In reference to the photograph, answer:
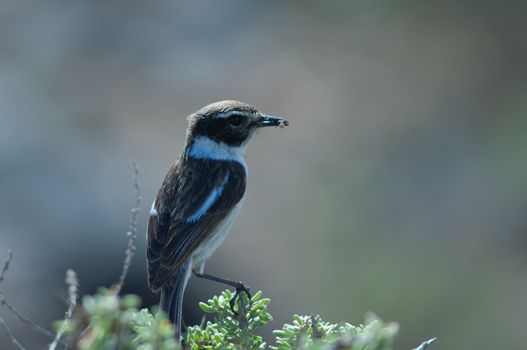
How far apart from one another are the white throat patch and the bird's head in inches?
1.0

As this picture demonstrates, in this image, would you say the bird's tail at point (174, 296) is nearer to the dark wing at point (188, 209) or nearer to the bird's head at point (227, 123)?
the dark wing at point (188, 209)

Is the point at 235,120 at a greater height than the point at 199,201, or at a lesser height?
greater

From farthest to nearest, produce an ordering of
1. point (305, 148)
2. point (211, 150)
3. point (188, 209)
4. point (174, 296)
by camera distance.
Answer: point (305, 148) → point (211, 150) → point (188, 209) → point (174, 296)

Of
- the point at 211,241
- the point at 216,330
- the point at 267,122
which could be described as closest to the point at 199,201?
the point at 211,241

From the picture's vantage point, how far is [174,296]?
6207 mm

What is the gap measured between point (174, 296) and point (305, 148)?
12.4m

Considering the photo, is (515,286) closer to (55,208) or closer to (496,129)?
(496,129)

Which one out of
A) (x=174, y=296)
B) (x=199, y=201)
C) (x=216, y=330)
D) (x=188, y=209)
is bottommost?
(x=216, y=330)

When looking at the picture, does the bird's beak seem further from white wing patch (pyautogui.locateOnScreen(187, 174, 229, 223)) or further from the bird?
white wing patch (pyautogui.locateOnScreen(187, 174, 229, 223))

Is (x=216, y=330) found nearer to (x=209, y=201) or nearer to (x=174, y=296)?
Result: (x=174, y=296)

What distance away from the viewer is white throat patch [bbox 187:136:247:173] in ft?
24.5

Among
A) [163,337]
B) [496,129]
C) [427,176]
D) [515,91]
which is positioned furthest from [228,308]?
[515,91]

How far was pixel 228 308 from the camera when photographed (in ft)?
14.9

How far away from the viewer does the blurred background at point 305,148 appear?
1320 cm
